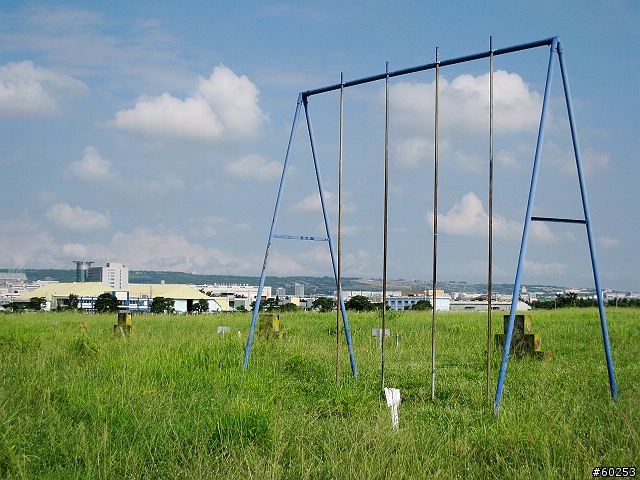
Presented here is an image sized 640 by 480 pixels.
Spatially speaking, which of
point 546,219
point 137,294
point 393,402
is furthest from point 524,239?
point 137,294

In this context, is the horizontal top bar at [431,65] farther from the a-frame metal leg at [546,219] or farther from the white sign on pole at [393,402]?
the white sign on pole at [393,402]

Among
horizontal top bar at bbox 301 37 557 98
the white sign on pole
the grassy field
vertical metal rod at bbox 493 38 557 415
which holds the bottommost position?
the grassy field

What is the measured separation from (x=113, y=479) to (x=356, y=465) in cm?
188

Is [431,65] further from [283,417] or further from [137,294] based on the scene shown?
[137,294]

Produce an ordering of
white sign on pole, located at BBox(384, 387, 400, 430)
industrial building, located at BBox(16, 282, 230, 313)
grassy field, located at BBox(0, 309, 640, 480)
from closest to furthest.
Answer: grassy field, located at BBox(0, 309, 640, 480), white sign on pole, located at BBox(384, 387, 400, 430), industrial building, located at BBox(16, 282, 230, 313)

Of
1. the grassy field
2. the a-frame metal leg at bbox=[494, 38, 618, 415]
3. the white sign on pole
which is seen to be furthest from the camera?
the a-frame metal leg at bbox=[494, 38, 618, 415]

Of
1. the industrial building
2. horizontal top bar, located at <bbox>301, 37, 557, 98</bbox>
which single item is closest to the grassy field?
horizontal top bar, located at <bbox>301, 37, 557, 98</bbox>

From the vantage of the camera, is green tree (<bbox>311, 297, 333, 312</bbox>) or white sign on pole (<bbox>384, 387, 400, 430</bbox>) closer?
white sign on pole (<bbox>384, 387, 400, 430</bbox>)

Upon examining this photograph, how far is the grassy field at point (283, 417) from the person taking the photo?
5.38 metres

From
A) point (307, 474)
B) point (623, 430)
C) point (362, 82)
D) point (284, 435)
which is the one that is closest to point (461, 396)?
point (623, 430)

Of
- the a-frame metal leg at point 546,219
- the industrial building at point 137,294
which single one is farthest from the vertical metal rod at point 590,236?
the industrial building at point 137,294

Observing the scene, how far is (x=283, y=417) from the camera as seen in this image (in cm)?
649

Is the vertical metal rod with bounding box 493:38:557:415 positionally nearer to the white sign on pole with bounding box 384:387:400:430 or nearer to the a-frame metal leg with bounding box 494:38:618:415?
the a-frame metal leg with bounding box 494:38:618:415

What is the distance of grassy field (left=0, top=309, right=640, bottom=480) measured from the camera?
538cm
